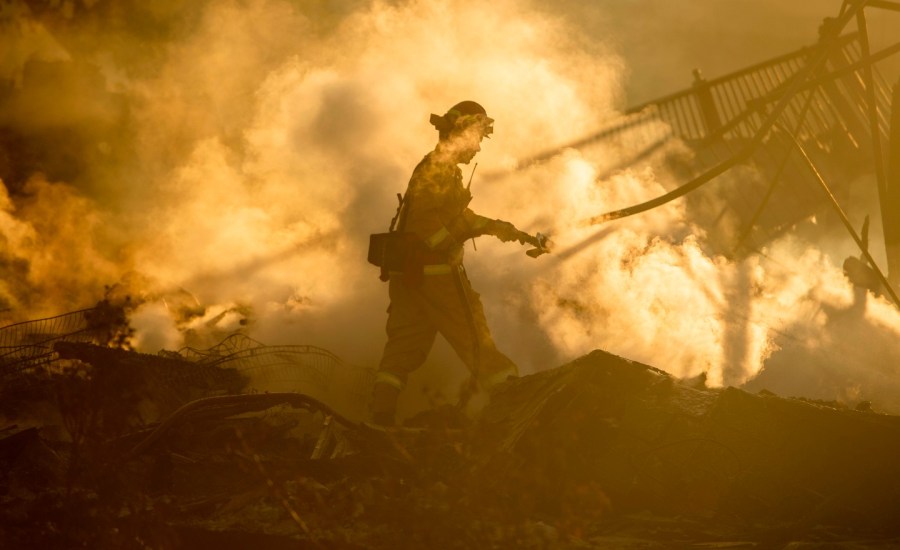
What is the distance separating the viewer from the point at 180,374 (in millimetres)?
4965

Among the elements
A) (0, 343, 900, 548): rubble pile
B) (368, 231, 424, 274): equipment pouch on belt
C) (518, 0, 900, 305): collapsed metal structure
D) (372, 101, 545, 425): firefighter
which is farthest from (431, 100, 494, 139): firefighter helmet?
(518, 0, 900, 305): collapsed metal structure

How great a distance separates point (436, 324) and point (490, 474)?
1.59 metres

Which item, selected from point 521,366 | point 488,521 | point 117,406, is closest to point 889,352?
point 521,366

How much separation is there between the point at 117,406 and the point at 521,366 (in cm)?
371

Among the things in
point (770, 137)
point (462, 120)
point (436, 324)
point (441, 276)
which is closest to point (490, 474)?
point (436, 324)

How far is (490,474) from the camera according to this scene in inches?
133

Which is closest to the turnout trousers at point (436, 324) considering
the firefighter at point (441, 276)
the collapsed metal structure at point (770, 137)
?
the firefighter at point (441, 276)

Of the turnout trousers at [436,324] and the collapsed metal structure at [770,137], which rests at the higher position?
the collapsed metal structure at [770,137]

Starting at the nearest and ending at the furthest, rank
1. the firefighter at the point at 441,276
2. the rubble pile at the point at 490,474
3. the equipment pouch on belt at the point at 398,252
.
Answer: the rubble pile at the point at 490,474 < the firefighter at the point at 441,276 < the equipment pouch on belt at the point at 398,252

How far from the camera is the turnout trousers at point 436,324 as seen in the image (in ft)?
15.5

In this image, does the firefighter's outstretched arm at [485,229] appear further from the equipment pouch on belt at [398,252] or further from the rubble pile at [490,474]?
the rubble pile at [490,474]

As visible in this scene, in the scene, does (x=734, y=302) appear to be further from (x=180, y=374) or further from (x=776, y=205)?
(x=180, y=374)

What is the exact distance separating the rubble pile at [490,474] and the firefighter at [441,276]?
2.42 ft

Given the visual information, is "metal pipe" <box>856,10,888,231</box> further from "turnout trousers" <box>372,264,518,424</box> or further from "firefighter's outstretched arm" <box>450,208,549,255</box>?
"turnout trousers" <box>372,264,518,424</box>
